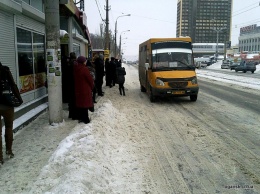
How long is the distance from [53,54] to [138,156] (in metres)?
3.51

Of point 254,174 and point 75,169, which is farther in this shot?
point 254,174

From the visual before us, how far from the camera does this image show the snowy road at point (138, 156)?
14.3 feet

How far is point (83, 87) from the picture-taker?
7.46 meters

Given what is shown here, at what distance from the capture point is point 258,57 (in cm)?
7806

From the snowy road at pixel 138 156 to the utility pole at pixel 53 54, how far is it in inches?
29.0

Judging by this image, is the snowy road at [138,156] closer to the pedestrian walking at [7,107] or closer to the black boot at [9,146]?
the black boot at [9,146]

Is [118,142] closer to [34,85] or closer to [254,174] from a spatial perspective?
[254,174]

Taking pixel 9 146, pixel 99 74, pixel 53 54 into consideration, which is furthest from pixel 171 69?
pixel 9 146

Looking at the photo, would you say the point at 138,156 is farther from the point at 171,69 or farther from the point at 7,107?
the point at 171,69

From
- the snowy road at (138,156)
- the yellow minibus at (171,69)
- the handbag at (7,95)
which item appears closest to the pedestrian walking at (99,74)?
the yellow minibus at (171,69)

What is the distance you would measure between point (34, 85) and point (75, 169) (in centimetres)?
662

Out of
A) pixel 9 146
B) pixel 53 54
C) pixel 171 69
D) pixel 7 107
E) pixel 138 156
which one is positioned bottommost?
pixel 138 156

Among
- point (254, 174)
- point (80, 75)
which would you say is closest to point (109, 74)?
point (80, 75)

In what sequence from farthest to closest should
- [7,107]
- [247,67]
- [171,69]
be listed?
[247,67] → [171,69] → [7,107]
